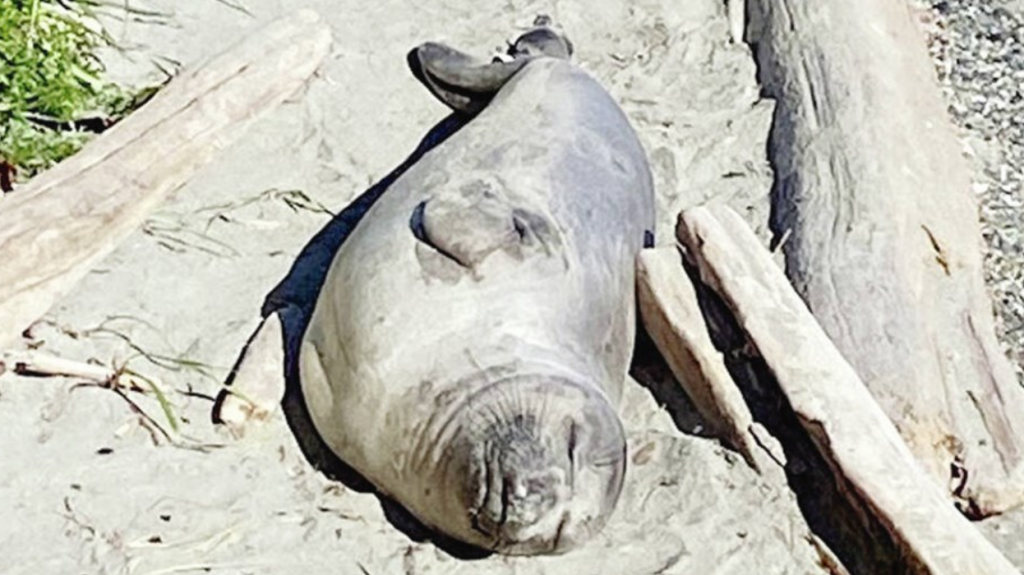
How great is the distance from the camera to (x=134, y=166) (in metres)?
4.76

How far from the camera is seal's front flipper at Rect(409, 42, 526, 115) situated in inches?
205

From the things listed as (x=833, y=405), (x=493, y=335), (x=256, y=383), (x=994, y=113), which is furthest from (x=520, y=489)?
(x=994, y=113)

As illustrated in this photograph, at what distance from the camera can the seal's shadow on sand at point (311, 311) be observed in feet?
13.5

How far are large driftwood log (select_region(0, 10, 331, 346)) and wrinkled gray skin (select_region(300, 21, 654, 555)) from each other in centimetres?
62

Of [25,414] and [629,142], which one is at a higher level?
[629,142]

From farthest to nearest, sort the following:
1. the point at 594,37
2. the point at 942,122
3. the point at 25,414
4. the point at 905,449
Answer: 1. the point at 594,37
2. the point at 942,122
3. the point at 25,414
4. the point at 905,449

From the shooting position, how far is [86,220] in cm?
458

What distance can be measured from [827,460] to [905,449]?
6.2 inches

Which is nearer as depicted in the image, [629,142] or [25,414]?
[25,414]

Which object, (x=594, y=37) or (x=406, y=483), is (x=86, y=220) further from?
(x=594, y=37)

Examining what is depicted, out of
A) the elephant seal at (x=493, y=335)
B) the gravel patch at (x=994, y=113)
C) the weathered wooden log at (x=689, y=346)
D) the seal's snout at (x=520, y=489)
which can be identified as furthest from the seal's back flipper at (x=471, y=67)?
the seal's snout at (x=520, y=489)

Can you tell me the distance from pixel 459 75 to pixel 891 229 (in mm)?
1226

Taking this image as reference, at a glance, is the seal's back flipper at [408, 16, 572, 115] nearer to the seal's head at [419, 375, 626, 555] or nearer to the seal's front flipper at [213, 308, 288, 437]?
the seal's front flipper at [213, 308, 288, 437]

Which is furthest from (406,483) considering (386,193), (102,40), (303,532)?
(102,40)
